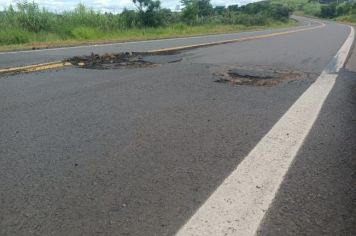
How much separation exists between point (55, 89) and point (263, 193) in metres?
3.57

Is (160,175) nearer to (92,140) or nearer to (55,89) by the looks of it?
(92,140)

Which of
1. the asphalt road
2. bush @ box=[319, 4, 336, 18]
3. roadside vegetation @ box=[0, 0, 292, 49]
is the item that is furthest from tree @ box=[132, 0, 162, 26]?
bush @ box=[319, 4, 336, 18]

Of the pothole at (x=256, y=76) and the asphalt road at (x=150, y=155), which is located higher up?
the asphalt road at (x=150, y=155)

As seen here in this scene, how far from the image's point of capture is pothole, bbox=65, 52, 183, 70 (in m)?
7.28

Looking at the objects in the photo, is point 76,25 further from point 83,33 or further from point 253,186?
point 253,186

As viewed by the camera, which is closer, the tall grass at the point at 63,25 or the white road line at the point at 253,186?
the white road line at the point at 253,186

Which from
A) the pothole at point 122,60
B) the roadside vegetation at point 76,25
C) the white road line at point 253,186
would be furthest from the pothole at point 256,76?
the roadside vegetation at point 76,25

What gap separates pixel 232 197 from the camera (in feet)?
7.38

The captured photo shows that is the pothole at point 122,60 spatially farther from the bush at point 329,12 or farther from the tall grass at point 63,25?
the bush at point 329,12

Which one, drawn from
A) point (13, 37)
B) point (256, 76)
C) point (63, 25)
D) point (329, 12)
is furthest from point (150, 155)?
point (329, 12)

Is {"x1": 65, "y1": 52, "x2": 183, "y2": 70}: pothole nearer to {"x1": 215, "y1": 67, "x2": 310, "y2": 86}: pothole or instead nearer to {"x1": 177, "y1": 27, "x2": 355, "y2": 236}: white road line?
{"x1": 215, "y1": 67, "x2": 310, "y2": 86}: pothole

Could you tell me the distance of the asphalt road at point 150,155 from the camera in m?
2.02

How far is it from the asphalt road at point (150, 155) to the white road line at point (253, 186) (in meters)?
0.04

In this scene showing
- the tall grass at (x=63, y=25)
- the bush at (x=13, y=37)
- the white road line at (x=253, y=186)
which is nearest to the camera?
the white road line at (x=253, y=186)
